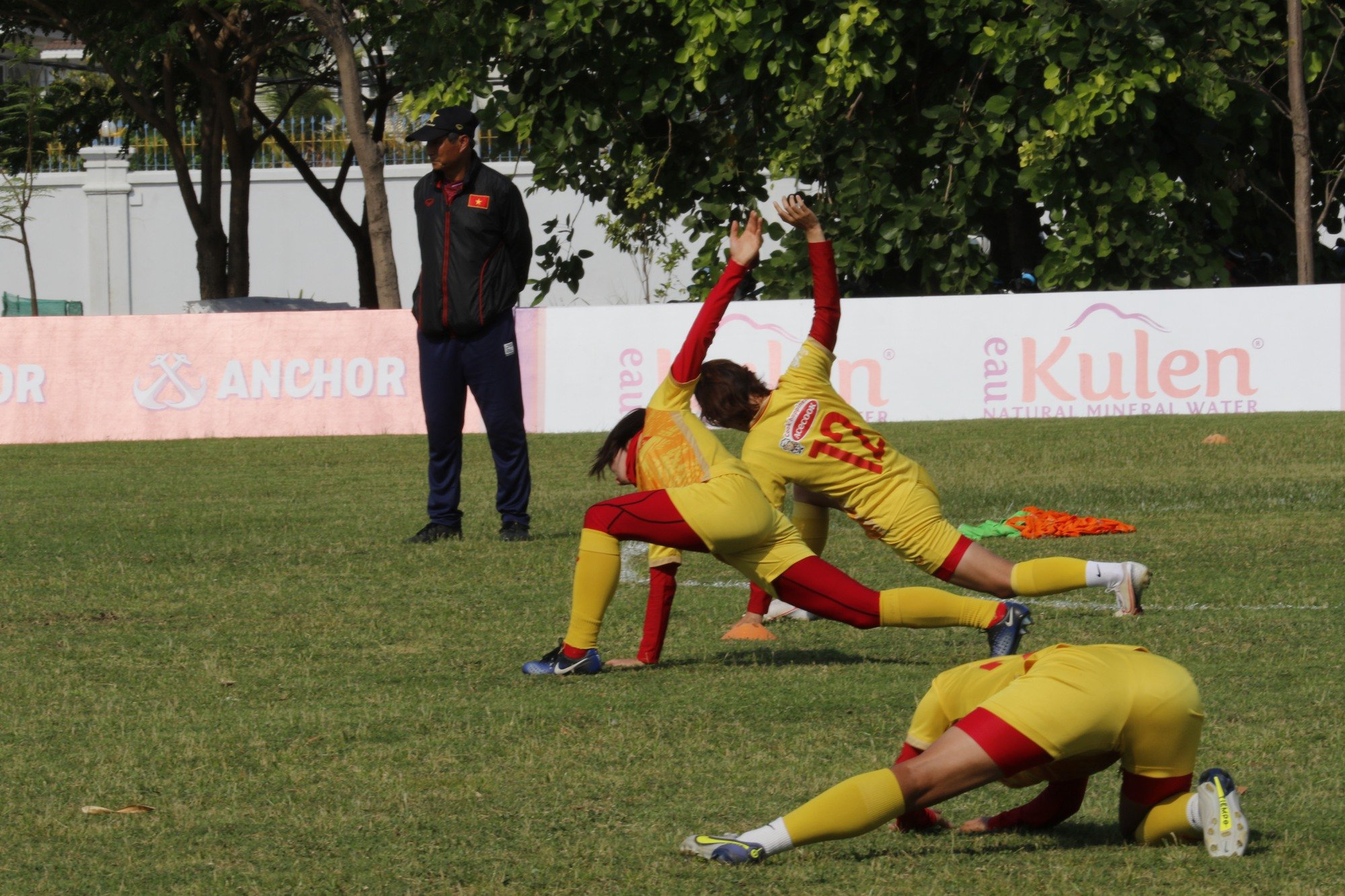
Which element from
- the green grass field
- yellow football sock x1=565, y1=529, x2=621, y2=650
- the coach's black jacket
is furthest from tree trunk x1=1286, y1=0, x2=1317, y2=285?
yellow football sock x1=565, y1=529, x2=621, y2=650

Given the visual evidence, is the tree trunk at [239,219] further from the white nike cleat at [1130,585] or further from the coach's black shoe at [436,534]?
the white nike cleat at [1130,585]

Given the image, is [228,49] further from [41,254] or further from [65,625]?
[65,625]

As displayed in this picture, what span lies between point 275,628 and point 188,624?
0.42 meters

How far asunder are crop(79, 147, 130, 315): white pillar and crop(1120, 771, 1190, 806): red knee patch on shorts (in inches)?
1585

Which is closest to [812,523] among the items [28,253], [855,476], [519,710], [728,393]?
[855,476]

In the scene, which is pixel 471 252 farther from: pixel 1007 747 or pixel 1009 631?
pixel 1007 747

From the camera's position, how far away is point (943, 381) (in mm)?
17750

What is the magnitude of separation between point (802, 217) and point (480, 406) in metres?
3.50

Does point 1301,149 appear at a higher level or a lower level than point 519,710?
higher

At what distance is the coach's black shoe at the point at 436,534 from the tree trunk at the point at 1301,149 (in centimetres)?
1427

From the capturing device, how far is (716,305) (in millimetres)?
6348

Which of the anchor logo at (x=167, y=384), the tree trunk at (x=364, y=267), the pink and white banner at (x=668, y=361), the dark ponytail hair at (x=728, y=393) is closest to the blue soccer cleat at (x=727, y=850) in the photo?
the dark ponytail hair at (x=728, y=393)

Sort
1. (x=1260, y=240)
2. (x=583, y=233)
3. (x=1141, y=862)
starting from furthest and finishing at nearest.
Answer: (x=583, y=233) → (x=1260, y=240) → (x=1141, y=862)

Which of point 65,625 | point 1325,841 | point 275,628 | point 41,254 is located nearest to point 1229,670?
point 1325,841
